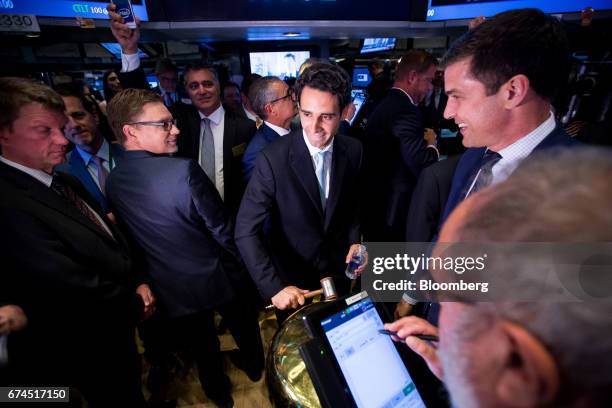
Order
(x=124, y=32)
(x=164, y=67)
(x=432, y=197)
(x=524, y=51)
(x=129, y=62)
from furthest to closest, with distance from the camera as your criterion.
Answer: (x=164, y=67)
(x=129, y=62)
(x=124, y=32)
(x=432, y=197)
(x=524, y=51)

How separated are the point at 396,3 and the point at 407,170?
1.29 meters

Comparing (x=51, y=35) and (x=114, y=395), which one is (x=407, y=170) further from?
(x=51, y=35)

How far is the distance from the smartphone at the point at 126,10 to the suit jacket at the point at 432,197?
205 cm

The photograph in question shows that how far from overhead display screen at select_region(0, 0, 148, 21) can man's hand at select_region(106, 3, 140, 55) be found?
0.07m

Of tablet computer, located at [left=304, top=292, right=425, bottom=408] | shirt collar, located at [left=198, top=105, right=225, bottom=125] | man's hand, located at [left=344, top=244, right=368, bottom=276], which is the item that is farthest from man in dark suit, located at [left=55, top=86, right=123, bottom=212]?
tablet computer, located at [left=304, top=292, right=425, bottom=408]

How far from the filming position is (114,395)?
4.88ft

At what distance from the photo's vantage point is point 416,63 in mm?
2289

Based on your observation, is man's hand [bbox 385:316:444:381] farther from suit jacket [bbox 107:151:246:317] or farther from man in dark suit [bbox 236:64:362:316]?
suit jacket [bbox 107:151:246:317]

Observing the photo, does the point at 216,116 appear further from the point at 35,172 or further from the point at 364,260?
the point at 364,260

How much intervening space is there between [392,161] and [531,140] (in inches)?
54.7

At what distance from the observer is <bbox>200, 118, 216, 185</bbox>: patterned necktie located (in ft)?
8.23

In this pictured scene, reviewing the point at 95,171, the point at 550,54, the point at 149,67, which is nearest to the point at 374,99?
the point at 550,54

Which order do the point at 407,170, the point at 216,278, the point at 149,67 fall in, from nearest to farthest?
the point at 216,278, the point at 407,170, the point at 149,67

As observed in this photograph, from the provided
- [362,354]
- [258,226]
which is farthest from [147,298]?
[362,354]
